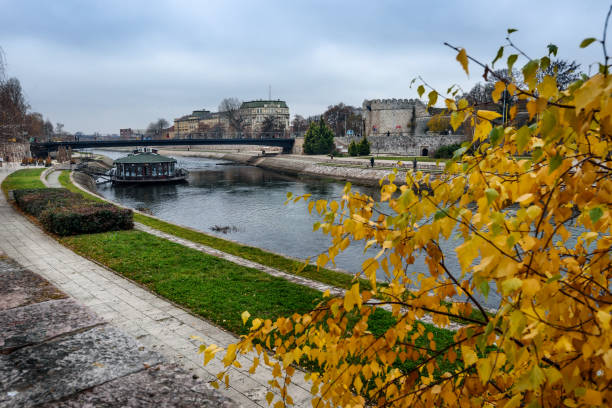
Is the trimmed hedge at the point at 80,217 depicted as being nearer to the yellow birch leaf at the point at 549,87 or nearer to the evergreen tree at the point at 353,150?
the yellow birch leaf at the point at 549,87

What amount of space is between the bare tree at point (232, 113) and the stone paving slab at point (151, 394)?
5100 inches

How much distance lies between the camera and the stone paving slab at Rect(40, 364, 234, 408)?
3.93 meters

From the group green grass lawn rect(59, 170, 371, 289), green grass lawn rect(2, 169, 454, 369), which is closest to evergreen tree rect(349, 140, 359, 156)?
green grass lawn rect(59, 170, 371, 289)

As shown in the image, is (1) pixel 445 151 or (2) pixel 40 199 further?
(1) pixel 445 151

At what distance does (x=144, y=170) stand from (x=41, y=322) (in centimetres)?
4311

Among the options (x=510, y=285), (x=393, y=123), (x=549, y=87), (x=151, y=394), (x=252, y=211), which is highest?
(x=393, y=123)

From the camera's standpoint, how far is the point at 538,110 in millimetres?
1638

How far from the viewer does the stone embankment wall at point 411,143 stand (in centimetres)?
6172

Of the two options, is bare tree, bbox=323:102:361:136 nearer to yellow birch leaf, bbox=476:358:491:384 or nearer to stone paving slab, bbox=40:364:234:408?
stone paving slab, bbox=40:364:234:408

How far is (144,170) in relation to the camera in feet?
149

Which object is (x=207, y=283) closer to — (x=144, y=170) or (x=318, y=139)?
(x=144, y=170)

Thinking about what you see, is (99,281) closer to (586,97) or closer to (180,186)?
(586,97)

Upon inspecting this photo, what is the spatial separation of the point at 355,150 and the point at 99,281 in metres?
57.9

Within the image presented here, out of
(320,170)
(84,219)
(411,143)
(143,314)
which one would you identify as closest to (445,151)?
(411,143)
